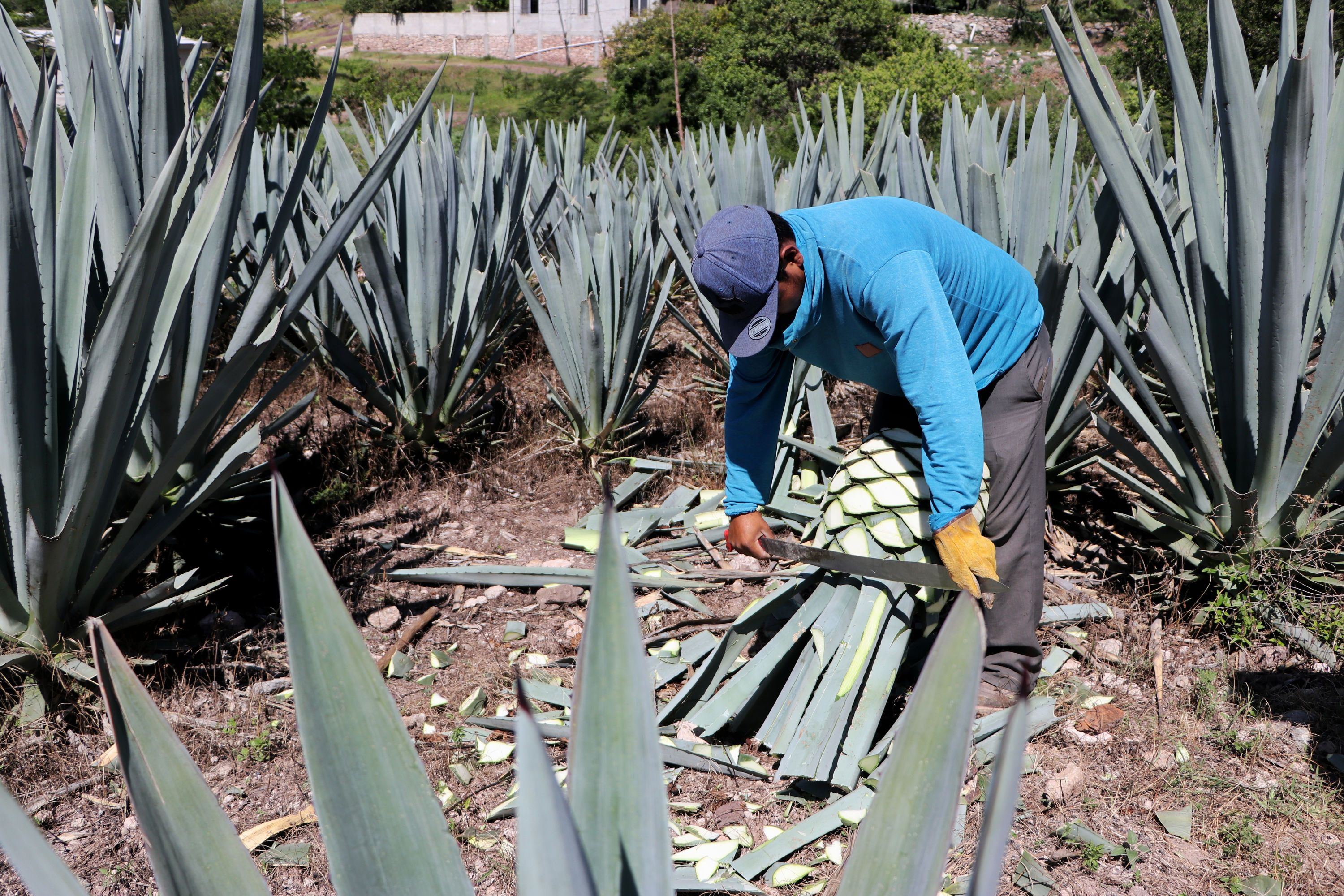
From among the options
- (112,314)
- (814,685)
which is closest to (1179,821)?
(814,685)

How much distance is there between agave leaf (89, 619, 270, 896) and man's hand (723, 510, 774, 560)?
1.45 meters

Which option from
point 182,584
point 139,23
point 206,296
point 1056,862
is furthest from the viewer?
point 139,23

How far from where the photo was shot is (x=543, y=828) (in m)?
0.57

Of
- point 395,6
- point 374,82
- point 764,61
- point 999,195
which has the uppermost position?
point 395,6

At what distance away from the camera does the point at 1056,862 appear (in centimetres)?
160

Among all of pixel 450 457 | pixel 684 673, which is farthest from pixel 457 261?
pixel 684 673

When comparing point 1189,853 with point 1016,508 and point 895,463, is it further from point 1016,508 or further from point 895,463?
point 895,463

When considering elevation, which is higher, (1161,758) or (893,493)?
(893,493)

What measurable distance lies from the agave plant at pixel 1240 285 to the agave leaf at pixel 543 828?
1.89 metres

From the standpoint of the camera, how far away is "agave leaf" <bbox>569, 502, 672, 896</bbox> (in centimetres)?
70

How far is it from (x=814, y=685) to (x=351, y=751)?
1.29 m

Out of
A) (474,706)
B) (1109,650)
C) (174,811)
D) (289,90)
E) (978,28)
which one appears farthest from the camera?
(978,28)

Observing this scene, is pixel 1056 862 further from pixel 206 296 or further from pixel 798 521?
pixel 206 296

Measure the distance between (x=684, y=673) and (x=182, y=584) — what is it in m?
1.21
